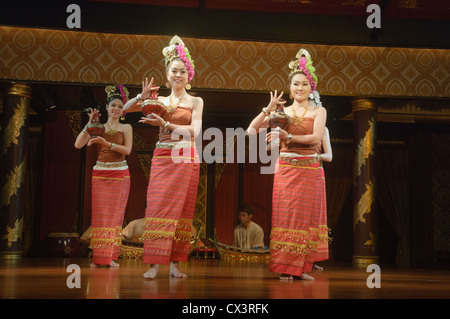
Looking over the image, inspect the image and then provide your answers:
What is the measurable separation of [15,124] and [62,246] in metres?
2.12

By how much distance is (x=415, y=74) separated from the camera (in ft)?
24.9

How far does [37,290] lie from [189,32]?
4.88 meters

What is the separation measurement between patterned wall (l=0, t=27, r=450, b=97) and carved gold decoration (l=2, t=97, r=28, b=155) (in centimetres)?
40

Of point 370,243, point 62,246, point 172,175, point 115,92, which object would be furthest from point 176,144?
point 62,246

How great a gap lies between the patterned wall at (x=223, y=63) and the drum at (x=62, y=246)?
8.49ft

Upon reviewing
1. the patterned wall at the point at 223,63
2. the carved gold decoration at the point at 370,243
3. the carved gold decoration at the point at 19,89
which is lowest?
the carved gold decoration at the point at 370,243

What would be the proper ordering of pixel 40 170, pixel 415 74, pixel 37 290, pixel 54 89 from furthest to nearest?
pixel 40 170
pixel 54 89
pixel 415 74
pixel 37 290

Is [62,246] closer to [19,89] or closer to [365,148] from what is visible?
[19,89]

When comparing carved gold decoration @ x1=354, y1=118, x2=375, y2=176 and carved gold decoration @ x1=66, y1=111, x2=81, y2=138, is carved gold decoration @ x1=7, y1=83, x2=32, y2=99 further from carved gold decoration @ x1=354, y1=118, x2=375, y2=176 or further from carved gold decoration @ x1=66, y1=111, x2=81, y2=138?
carved gold decoration @ x1=354, y1=118, x2=375, y2=176

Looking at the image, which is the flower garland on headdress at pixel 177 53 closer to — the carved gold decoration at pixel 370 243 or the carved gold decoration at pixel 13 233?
the carved gold decoration at pixel 13 233

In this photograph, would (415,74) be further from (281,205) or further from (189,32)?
(281,205)

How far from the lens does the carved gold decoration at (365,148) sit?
7.55 m

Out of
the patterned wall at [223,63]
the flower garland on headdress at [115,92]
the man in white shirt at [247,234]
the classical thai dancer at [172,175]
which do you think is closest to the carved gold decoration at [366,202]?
the patterned wall at [223,63]
